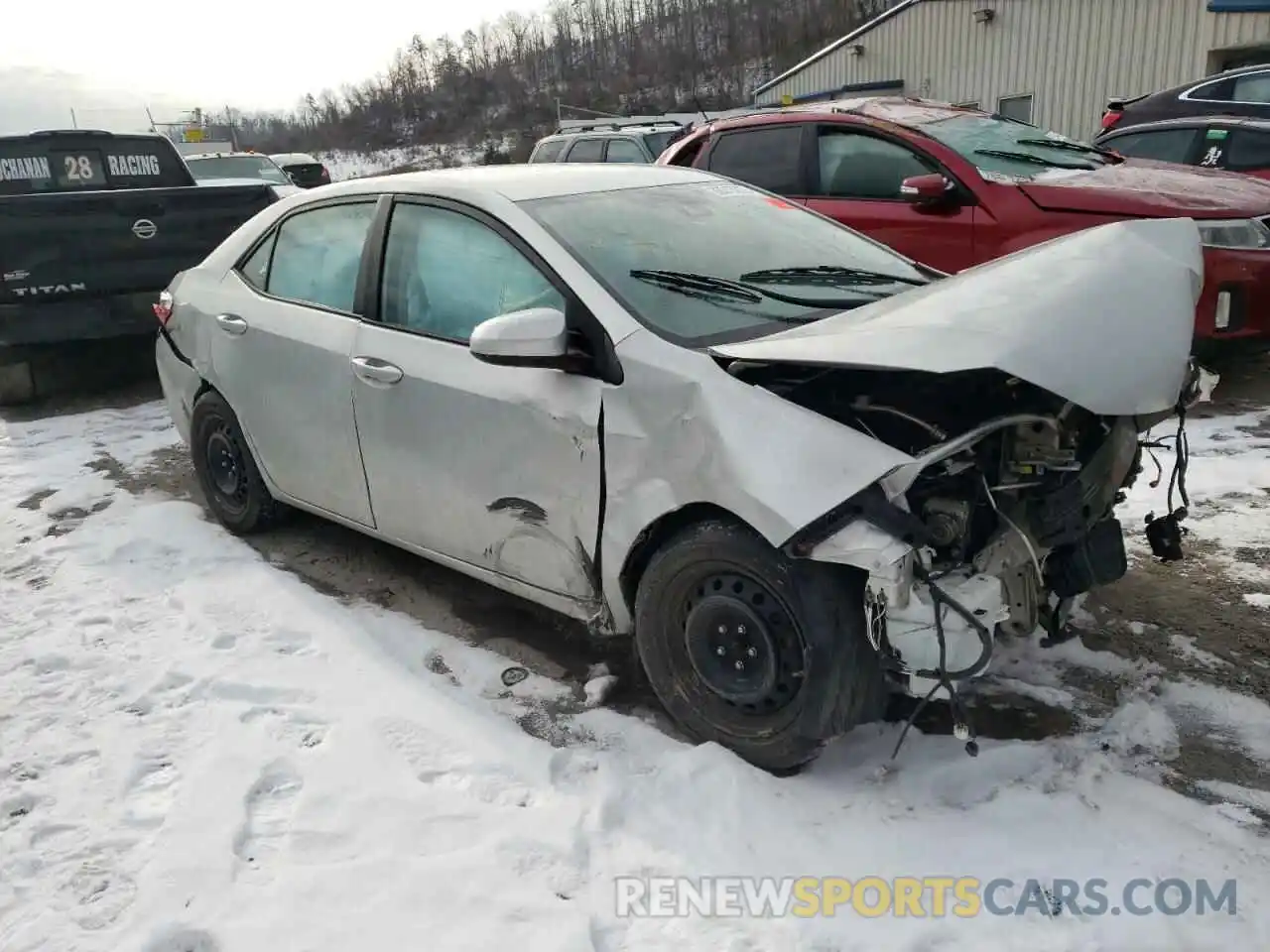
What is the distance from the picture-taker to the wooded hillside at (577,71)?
53625 millimetres

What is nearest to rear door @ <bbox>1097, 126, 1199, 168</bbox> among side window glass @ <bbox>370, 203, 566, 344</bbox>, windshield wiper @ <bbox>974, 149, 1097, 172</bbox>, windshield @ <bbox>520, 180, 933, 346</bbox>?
windshield wiper @ <bbox>974, 149, 1097, 172</bbox>

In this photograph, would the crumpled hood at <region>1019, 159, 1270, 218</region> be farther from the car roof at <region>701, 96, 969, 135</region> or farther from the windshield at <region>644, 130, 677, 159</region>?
the windshield at <region>644, 130, 677, 159</region>

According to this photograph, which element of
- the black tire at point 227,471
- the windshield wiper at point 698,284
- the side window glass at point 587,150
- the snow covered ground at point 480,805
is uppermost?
the side window glass at point 587,150

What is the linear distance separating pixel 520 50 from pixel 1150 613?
8161 cm

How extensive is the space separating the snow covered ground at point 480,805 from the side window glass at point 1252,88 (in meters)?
7.94

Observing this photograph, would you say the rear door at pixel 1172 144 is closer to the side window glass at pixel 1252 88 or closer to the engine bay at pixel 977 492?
the side window glass at pixel 1252 88

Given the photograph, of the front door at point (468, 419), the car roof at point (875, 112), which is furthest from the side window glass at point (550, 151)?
the front door at point (468, 419)

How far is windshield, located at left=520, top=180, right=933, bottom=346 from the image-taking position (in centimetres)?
299

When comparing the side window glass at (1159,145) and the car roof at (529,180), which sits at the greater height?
the car roof at (529,180)

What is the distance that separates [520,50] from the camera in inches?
3039

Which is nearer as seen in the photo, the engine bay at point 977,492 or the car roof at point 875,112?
the engine bay at point 977,492

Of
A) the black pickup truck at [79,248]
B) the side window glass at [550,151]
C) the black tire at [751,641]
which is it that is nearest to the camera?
the black tire at [751,641]

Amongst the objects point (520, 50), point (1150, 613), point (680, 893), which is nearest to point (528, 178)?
point (680, 893)

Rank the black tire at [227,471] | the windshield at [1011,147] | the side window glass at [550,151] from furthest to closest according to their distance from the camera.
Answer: the side window glass at [550,151] → the windshield at [1011,147] → the black tire at [227,471]
